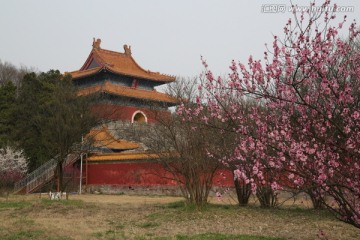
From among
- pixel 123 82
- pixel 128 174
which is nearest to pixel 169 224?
pixel 128 174

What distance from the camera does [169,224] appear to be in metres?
9.55

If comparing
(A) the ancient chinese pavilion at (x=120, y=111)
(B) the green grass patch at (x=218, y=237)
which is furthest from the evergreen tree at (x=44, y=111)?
(B) the green grass patch at (x=218, y=237)

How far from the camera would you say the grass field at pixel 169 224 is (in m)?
8.09

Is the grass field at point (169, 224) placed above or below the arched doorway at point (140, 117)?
below

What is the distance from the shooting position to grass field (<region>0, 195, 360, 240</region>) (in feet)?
26.6

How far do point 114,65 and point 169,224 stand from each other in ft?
82.9

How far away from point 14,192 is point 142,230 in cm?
1612

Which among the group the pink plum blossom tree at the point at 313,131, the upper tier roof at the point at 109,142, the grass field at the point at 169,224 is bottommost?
the grass field at the point at 169,224

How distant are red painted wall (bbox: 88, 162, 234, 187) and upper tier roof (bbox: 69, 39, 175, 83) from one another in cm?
913

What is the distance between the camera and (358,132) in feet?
14.1

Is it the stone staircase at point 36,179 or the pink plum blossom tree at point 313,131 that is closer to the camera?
the pink plum blossom tree at point 313,131

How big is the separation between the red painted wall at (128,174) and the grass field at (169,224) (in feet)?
30.2

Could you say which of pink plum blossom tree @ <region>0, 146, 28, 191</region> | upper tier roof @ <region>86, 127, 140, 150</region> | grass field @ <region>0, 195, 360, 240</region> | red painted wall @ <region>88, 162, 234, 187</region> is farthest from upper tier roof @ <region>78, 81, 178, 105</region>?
grass field @ <region>0, 195, 360, 240</region>

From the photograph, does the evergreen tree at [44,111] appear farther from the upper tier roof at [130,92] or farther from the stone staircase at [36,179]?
the upper tier roof at [130,92]
